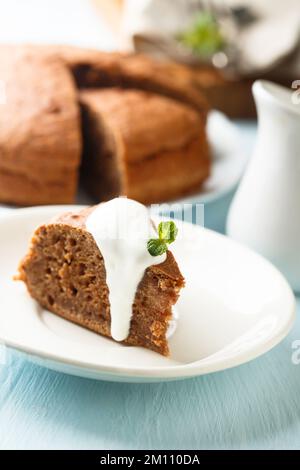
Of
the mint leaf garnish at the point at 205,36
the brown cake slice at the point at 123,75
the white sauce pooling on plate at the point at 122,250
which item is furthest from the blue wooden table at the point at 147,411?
the mint leaf garnish at the point at 205,36

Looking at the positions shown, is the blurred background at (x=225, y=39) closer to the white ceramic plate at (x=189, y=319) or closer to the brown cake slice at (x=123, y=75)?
the brown cake slice at (x=123, y=75)

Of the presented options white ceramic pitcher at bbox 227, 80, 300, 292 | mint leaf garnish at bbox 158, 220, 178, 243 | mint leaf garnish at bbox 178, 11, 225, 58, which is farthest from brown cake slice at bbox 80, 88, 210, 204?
mint leaf garnish at bbox 158, 220, 178, 243

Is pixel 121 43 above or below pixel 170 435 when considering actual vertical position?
below

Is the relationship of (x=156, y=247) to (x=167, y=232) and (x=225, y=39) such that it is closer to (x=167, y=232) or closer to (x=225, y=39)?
(x=167, y=232)

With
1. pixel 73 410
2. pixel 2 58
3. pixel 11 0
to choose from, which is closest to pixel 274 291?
pixel 73 410

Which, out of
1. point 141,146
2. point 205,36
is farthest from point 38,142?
point 205,36

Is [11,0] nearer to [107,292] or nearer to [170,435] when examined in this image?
[107,292]
